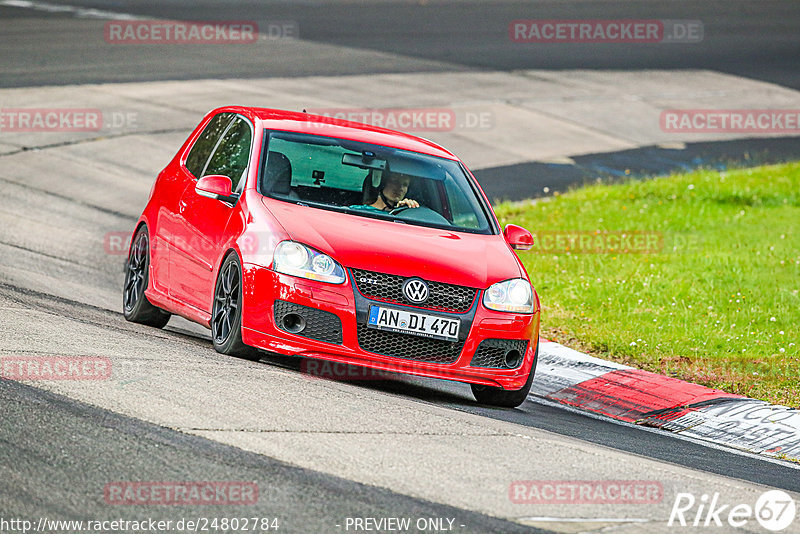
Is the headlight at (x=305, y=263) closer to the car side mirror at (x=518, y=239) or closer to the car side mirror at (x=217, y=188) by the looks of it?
the car side mirror at (x=217, y=188)

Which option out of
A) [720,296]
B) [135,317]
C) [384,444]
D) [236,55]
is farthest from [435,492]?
[236,55]

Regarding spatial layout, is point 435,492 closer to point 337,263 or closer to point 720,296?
point 337,263

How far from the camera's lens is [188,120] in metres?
19.6

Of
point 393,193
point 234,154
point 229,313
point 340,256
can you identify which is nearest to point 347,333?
point 340,256

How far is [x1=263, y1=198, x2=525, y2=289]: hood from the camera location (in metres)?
7.67

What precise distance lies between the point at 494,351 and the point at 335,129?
230cm

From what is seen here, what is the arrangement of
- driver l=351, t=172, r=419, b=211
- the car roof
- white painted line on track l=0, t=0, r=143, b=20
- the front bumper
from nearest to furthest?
the front bumper, driver l=351, t=172, r=419, b=211, the car roof, white painted line on track l=0, t=0, r=143, b=20

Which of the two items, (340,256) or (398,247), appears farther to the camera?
(398,247)

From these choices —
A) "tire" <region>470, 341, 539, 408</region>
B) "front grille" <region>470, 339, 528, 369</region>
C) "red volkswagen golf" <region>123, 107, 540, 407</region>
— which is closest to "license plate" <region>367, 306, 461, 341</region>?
"red volkswagen golf" <region>123, 107, 540, 407</region>

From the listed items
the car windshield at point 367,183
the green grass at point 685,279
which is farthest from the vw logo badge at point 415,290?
the green grass at point 685,279

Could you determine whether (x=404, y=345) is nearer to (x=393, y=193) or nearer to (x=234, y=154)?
(x=393, y=193)

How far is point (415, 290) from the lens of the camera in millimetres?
7629

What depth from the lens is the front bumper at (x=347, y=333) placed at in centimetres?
757

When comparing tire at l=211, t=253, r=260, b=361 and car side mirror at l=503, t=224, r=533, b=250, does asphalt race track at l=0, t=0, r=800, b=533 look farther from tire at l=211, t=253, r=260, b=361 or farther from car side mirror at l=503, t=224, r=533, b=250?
car side mirror at l=503, t=224, r=533, b=250
